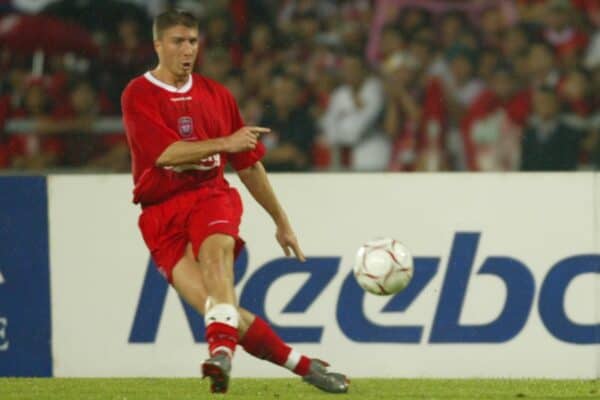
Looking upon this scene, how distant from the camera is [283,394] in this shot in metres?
7.11

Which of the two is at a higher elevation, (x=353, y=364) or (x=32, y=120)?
(x=32, y=120)

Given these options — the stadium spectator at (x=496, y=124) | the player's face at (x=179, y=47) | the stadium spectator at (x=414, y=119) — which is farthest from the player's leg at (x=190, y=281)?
the stadium spectator at (x=496, y=124)

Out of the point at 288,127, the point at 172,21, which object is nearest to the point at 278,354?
the point at 172,21

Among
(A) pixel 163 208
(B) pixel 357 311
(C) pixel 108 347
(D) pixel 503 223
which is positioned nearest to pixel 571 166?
(D) pixel 503 223

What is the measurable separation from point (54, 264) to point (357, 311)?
A: 1.97 meters

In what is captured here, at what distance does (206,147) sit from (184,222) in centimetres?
46

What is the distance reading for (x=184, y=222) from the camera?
6.57 meters

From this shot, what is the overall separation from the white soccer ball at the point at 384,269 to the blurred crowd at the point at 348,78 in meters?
2.85

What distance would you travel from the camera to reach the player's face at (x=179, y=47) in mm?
6574

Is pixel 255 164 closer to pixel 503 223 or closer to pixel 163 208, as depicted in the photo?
pixel 163 208

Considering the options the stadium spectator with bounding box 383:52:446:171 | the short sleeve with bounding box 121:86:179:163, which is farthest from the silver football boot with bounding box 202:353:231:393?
the stadium spectator with bounding box 383:52:446:171

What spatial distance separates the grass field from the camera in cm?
705

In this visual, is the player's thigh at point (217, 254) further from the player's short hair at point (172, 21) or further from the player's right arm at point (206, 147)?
the player's short hair at point (172, 21)

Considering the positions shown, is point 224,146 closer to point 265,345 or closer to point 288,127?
point 265,345
